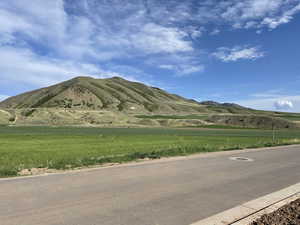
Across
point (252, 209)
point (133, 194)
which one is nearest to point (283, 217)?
point (252, 209)

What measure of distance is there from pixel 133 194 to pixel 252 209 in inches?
117

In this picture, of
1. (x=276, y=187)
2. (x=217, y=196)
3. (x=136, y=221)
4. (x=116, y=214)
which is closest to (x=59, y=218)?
(x=116, y=214)

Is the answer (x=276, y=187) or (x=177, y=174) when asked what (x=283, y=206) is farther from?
(x=177, y=174)

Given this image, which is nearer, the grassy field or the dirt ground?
the dirt ground

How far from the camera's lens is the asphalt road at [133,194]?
18.3 feet

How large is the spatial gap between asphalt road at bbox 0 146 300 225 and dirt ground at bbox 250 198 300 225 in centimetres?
102

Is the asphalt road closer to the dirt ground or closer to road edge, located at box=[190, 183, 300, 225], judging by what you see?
road edge, located at box=[190, 183, 300, 225]

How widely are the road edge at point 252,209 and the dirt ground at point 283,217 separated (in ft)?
0.65

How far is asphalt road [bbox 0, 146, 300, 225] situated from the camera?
18.3 feet

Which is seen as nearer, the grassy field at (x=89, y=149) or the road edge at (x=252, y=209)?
the road edge at (x=252, y=209)

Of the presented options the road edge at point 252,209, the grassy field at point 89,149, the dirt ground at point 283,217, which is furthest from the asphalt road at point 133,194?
the grassy field at point 89,149

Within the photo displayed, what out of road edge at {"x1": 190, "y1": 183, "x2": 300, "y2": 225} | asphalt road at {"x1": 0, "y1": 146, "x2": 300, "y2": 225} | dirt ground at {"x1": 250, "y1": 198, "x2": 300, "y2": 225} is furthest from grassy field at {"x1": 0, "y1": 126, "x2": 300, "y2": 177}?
dirt ground at {"x1": 250, "y1": 198, "x2": 300, "y2": 225}

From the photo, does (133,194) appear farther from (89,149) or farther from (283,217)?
(89,149)

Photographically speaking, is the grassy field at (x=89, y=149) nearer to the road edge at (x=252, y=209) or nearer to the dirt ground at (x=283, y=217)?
the road edge at (x=252, y=209)
